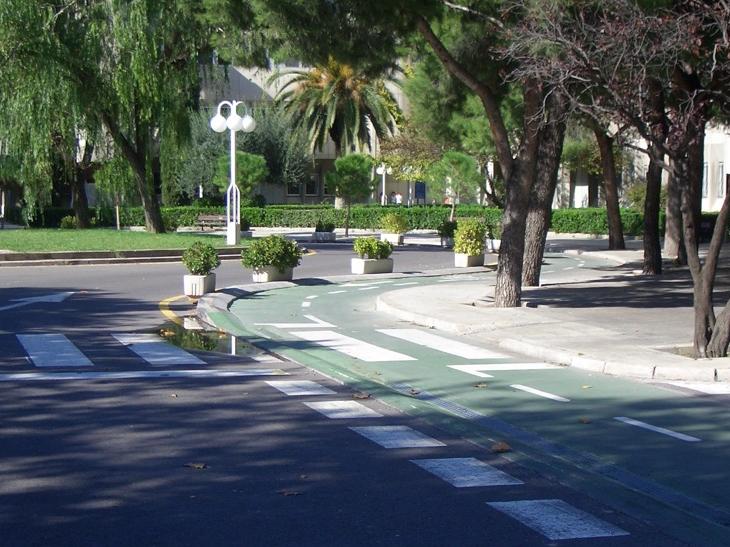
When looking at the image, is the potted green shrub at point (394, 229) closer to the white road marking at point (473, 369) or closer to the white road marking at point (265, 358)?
the white road marking at point (265, 358)

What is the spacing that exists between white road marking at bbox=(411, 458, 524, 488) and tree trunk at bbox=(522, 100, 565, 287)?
1031 centimetres

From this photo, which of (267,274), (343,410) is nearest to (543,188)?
(267,274)

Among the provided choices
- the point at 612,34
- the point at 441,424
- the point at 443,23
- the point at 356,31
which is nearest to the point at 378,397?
the point at 441,424

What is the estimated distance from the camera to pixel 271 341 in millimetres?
15234

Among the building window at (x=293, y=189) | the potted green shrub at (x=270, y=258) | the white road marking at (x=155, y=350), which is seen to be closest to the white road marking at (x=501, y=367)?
the white road marking at (x=155, y=350)

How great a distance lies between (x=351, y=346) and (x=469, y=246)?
16535mm

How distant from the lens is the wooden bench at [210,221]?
5534 centimetres

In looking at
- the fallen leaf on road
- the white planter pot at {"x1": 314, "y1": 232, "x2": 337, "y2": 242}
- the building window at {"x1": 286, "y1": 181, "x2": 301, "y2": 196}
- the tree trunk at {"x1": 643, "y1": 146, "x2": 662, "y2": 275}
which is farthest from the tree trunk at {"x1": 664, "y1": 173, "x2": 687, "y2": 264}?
the building window at {"x1": 286, "y1": 181, "x2": 301, "y2": 196}

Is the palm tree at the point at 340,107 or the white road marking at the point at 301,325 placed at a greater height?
the palm tree at the point at 340,107

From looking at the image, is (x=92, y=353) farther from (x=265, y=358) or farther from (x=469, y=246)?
(x=469, y=246)

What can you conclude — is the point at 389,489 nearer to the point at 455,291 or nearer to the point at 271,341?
the point at 271,341

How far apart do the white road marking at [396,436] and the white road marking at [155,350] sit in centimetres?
434

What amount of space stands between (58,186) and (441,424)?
51.6 metres

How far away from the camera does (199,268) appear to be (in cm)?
2141
